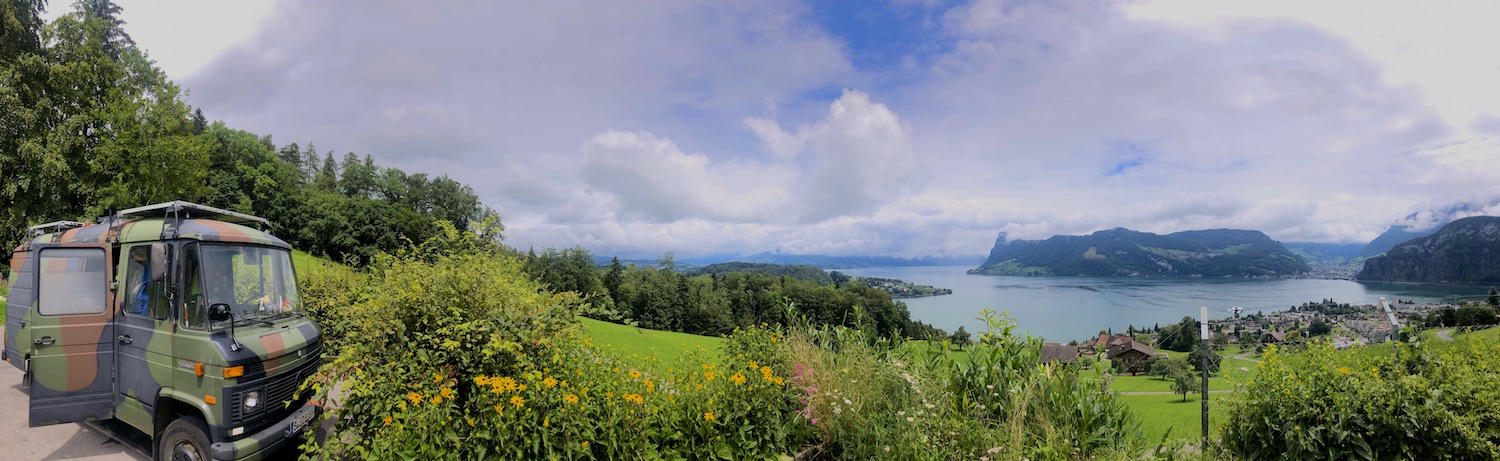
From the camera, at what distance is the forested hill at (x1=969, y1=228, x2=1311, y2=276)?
4665 inches

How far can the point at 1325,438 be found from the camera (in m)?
4.12

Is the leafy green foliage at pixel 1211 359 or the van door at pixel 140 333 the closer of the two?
the van door at pixel 140 333

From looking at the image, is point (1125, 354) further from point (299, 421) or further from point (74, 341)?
point (74, 341)

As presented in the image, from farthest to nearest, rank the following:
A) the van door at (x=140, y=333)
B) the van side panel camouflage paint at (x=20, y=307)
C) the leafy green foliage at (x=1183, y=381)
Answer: the leafy green foliage at (x=1183, y=381), the van side panel camouflage paint at (x=20, y=307), the van door at (x=140, y=333)

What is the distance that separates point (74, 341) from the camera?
16.2 ft

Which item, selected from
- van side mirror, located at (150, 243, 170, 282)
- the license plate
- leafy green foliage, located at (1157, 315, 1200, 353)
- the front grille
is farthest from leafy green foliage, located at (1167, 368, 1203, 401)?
van side mirror, located at (150, 243, 170, 282)

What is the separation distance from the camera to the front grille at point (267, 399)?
4.38m

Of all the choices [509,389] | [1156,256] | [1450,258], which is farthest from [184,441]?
[1156,256]

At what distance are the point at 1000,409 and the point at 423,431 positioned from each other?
14.1 feet

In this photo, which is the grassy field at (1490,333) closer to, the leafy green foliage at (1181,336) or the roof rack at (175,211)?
the leafy green foliage at (1181,336)

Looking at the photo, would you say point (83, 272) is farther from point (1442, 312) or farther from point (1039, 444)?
point (1442, 312)

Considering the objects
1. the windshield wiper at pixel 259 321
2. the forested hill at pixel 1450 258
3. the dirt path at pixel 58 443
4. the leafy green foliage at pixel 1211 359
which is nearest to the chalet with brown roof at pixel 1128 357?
the leafy green foliage at pixel 1211 359

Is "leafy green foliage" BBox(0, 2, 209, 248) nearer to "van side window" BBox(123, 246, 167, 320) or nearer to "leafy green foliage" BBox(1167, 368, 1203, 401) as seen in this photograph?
"van side window" BBox(123, 246, 167, 320)

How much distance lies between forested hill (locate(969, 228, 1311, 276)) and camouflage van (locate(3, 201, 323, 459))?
131m
